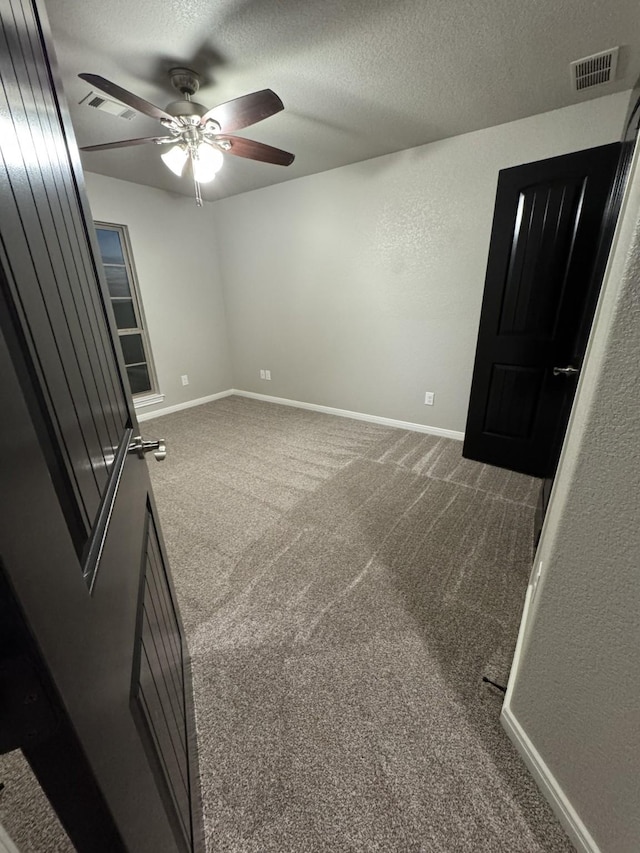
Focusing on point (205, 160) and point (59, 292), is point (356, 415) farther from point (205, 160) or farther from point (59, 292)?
point (59, 292)

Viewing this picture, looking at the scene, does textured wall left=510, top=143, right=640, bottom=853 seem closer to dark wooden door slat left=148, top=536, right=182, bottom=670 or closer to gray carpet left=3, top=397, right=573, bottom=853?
gray carpet left=3, top=397, right=573, bottom=853

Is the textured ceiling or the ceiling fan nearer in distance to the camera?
the textured ceiling

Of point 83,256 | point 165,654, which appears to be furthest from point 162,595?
point 83,256

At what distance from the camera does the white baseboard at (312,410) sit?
11.1ft

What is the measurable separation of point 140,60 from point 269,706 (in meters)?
2.91

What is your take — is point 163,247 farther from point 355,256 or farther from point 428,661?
point 428,661

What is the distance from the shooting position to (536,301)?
7.52ft

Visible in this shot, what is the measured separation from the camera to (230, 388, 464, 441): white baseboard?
3.33 m

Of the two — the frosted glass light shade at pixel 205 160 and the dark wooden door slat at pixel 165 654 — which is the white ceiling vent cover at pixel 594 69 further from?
the dark wooden door slat at pixel 165 654

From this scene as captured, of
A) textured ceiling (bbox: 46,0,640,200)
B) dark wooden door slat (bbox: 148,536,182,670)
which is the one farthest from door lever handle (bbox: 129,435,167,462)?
textured ceiling (bbox: 46,0,640,200)

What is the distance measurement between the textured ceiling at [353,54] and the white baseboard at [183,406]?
2.53 meters

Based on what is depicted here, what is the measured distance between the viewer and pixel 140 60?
1.73 metres

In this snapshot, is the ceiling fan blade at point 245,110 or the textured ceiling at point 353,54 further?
the ceiling fan blade at point 245,110

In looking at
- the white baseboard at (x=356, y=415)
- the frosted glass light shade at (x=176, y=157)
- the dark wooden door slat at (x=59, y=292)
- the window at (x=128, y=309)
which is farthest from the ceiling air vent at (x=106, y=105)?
the white baseboard at (x=356, y=415)
